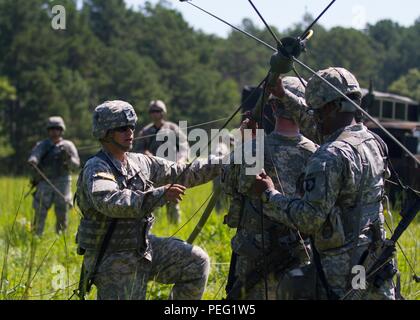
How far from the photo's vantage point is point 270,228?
17.0 ft

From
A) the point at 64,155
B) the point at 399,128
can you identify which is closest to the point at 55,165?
the point at 64,155

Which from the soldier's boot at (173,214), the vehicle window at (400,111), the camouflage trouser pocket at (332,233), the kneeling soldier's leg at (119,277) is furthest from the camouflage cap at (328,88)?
the vehicle window at (400,111)

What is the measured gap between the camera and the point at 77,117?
1953 inches

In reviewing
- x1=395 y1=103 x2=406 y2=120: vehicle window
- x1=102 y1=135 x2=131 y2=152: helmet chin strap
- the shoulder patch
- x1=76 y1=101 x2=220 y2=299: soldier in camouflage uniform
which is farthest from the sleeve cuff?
x1=395 y1=103 x2=406 y2=120: vehicle window

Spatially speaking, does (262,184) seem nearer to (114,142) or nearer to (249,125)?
(249,125)

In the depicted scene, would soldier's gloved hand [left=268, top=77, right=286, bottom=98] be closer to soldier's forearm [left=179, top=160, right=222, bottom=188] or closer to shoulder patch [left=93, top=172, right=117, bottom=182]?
soldier's forearm [left=179, top=160, right=222, bottom=188]

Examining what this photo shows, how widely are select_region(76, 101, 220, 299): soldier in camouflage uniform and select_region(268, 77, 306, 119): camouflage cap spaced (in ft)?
2.54

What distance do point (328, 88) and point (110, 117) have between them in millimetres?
1567

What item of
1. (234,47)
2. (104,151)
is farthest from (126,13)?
(104,151)

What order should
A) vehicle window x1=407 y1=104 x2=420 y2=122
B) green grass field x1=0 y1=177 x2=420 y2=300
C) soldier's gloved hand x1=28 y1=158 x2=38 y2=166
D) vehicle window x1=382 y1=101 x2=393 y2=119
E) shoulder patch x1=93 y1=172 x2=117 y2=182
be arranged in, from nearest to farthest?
shoulder patch x1=93 y1=172 x2=117 y2=182
green grass field x1=0 y1=177 x2=420 y2=300
soldier's gloved hand x1=28 y1=158 x2=38 y2=166
vehicle window x1=382 y1=101 x2=393 y2=119
vehicle window x1=407 y1=104 x2=420 y2=122

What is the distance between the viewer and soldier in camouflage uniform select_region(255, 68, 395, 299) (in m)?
4.46

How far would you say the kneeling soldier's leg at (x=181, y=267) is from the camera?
221 inches

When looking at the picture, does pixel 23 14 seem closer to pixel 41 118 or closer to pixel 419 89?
pixel 41 118
